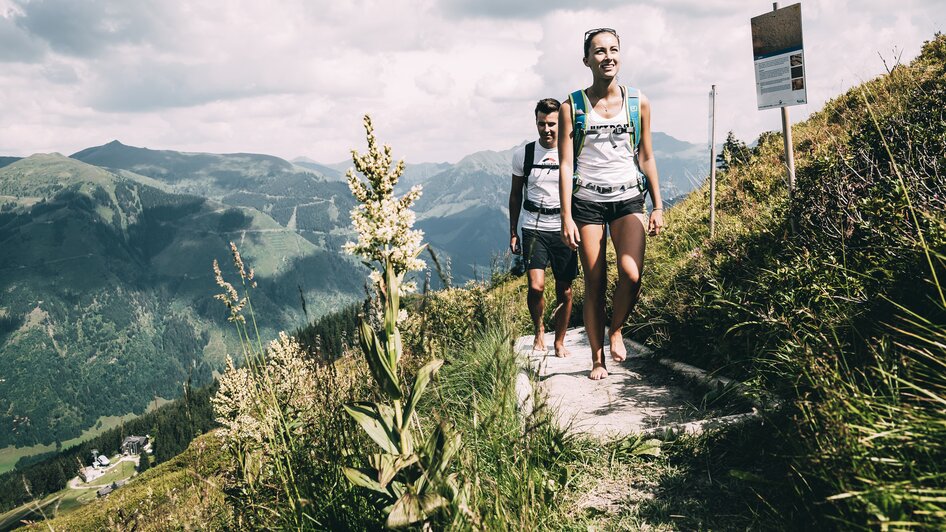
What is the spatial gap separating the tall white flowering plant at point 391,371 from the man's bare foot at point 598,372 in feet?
9.22

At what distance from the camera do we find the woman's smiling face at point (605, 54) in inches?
186

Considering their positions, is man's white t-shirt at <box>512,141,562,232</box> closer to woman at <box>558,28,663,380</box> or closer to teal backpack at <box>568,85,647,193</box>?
woman at <box>558,28,663,380</box>

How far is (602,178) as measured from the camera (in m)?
5.00

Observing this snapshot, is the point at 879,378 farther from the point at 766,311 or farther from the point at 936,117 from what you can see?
the point at 936,117

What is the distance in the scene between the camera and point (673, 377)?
4.95 m

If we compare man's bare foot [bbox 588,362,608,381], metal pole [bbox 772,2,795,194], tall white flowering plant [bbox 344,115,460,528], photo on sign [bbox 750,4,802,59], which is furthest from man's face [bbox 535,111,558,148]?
tall white flowering plant [bbox 344,115,460,528]

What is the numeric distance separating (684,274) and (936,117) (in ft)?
8.18

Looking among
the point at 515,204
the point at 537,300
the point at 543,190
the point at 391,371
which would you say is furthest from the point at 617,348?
the point at 391,371

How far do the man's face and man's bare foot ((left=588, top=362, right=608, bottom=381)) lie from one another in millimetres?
2871

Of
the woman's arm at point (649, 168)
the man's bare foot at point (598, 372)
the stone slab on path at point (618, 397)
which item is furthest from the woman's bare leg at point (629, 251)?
the stone slab on path at point (618, 397)

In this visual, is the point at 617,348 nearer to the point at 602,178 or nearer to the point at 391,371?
the point at 602,178

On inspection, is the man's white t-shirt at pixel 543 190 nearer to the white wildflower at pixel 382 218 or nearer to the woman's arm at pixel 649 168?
the woman's arm at pixel 649 168

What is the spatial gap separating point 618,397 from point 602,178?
1973 millimetres

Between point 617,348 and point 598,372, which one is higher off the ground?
point 617,348
